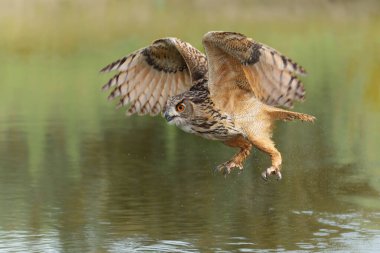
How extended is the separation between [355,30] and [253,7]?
5110 mm

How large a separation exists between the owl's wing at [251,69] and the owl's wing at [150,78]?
0.74 meters

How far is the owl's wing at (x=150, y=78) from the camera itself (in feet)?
37.7

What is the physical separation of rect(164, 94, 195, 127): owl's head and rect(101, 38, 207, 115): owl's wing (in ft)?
2.83

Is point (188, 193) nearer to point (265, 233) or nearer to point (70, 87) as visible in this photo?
point (265, 233)

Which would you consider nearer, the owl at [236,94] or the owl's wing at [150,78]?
the owl at [236,94]

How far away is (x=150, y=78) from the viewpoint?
11.7 meters

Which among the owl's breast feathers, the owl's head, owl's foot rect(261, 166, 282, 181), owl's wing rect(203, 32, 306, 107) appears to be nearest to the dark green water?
owl's foot rect(261, 166, 282, 181)

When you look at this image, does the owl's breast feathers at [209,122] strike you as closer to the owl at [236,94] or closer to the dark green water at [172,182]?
the owl at [236,94]

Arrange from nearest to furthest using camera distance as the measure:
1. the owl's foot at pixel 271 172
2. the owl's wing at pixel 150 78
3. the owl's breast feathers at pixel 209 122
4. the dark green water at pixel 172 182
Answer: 1. the owl's foot at pixel 271 172
2. the owl's breast feathers at pixel 209 122
3. the owl's wing at pixel 150 78
4. the dark green water at pixel 172 182

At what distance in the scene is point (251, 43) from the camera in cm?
1034

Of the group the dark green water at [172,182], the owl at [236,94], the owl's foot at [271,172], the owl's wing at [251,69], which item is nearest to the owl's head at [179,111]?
the owl at [236,94]

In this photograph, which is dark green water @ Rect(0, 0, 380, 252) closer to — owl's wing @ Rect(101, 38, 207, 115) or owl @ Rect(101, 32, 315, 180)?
owl @ Rect(101, 32, 315, 180)

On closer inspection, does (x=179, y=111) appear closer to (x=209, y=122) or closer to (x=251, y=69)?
(x=209, y=122)

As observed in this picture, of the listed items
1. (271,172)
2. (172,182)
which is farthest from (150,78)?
(172,182)
